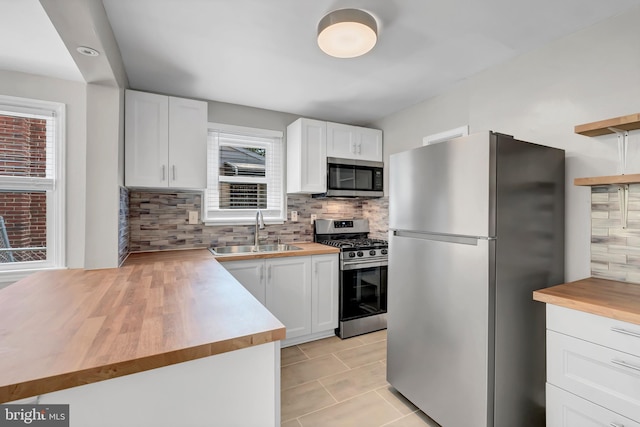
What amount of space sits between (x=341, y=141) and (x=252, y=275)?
178cm

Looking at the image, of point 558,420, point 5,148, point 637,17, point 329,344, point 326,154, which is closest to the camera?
point 558,420

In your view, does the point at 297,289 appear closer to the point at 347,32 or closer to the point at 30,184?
the point at 347,32

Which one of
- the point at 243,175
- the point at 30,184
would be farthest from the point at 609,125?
the point at 30,184

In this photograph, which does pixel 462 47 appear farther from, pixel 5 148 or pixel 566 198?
pixel 5 148

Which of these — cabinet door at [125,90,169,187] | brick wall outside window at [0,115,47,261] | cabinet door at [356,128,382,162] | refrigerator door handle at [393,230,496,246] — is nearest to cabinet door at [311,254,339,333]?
refrigerator door handle at [393,230,496,246]

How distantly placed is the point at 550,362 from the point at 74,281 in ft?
8.49

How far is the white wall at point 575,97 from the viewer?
1663 mm

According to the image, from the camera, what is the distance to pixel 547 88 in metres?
1.99

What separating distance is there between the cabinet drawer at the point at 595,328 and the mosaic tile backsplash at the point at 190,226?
7.00 feet

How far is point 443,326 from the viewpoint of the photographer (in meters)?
1.72

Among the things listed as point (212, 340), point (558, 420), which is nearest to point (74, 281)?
point (212, 340)

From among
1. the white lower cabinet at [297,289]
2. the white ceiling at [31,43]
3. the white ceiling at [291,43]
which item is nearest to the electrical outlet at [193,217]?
the white lower cabinet at [297,289]

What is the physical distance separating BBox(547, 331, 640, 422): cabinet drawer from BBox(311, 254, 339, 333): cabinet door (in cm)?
184

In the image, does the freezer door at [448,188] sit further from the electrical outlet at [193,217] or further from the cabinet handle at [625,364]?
the electrical outlet at [193,217]
